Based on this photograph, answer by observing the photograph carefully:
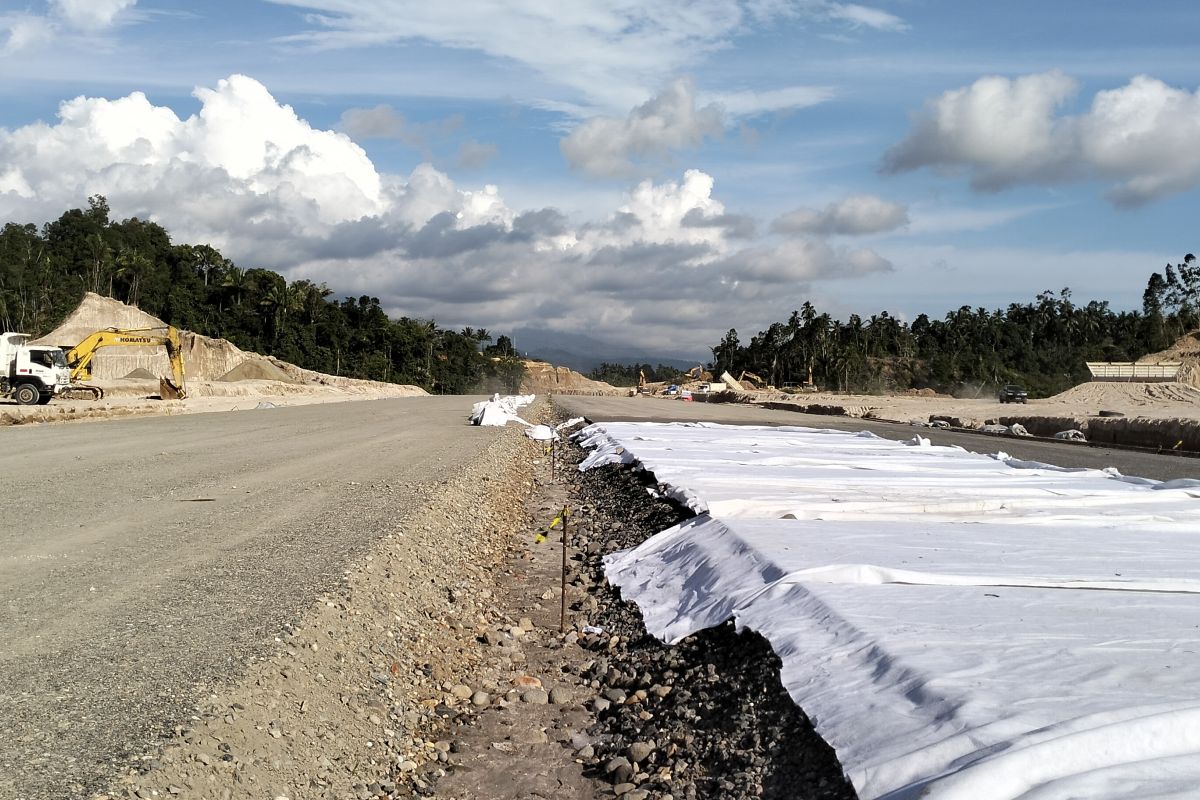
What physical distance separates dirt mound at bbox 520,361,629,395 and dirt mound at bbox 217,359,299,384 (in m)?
32.8

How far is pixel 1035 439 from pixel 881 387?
57104 millimetres

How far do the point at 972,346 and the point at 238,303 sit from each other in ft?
220

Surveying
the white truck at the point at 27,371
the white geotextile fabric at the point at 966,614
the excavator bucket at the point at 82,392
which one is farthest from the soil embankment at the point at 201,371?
the white geotextile fabric at the point at 966,614

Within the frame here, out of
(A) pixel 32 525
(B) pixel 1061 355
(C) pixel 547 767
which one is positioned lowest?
(C) pixel 547 767

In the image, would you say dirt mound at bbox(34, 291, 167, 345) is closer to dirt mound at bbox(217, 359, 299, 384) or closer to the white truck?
dirt mound at bbox(217, 359, 299, 384)

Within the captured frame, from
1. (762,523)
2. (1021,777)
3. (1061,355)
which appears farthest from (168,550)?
(1061,355)

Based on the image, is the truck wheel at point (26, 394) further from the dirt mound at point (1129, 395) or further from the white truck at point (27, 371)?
the dirt mound at point (1129, 395)

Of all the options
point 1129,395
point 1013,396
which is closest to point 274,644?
point 1129,395

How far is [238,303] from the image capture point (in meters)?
76.5

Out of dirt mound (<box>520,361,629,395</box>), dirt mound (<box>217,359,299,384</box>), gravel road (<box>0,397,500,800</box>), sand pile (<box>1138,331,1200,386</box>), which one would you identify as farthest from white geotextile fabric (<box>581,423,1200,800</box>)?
dirt mound (<box>520,361,629,395</box>)

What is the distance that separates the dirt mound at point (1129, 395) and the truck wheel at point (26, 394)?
4043cm

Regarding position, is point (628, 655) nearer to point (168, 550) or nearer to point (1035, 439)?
point (168, 550)

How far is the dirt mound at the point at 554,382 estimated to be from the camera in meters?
92.9

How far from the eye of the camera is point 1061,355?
8050 centimetres
